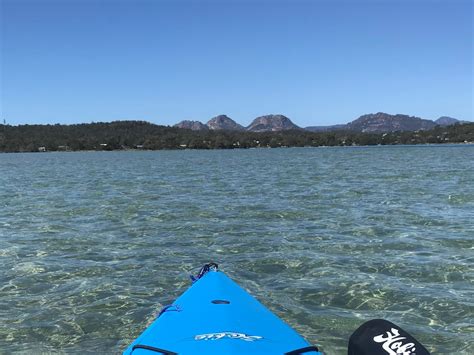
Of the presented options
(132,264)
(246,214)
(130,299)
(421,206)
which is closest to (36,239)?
(132,264)

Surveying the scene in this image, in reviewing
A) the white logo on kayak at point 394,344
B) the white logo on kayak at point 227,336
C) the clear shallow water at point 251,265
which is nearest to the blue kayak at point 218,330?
the white logo on kayak at point 227,336

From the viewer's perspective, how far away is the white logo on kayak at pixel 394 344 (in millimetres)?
5078

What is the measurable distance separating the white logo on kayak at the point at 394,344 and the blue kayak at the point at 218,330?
0.82 metres

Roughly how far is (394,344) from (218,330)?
2.19 meters

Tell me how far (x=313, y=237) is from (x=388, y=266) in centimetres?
417

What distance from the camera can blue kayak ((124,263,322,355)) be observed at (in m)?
5.19

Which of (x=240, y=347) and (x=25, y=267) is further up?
(x=240, y=347)

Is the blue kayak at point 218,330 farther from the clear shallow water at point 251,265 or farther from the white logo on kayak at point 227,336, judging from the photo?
the clear shallow water at point 251,265

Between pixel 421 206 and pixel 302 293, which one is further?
pixel 421 206

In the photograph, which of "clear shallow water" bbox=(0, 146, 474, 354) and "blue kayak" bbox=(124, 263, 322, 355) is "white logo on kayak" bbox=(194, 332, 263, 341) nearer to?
"blue kayak" bbox=(124, 263, 322, 355)

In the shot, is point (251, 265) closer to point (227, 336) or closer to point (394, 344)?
point (227, 336)

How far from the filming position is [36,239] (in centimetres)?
1722

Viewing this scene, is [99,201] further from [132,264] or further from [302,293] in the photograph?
[302,293]

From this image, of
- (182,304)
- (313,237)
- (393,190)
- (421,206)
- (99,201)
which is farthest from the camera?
(393,190)
